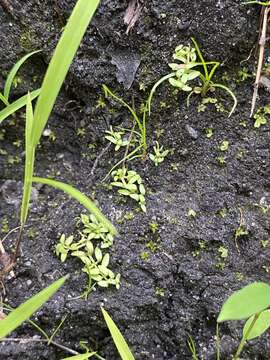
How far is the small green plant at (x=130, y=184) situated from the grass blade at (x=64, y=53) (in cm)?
38

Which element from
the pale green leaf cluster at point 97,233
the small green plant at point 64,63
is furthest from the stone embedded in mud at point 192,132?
the small green plant at point 64,63

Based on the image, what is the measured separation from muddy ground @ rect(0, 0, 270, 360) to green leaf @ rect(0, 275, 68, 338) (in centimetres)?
26

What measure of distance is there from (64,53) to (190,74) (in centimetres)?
50

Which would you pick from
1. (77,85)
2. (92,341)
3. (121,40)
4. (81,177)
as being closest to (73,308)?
(92,341)

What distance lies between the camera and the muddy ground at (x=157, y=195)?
104cm

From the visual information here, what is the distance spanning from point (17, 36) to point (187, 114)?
1.73ft

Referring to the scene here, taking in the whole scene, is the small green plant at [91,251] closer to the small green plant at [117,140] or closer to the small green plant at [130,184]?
the small green plant at [130,184]

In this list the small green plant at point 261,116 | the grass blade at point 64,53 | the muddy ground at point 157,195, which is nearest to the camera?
the grass blade at point 64,53

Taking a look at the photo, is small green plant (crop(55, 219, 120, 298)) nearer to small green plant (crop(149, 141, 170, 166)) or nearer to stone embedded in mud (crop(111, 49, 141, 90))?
small green plant (crop(149, 141, 170, 166))

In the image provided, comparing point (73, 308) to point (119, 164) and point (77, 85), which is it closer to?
point (119, 164)

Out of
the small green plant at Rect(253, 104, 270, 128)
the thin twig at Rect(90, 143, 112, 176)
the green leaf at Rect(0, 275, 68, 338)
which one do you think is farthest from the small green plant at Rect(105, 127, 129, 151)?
the green leaf at Rect(0, 275, 68, 338)

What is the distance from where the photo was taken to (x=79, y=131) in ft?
4.11

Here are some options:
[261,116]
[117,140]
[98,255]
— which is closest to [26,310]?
[98,255]

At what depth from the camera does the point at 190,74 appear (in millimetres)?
1120
